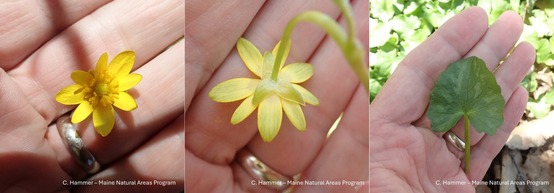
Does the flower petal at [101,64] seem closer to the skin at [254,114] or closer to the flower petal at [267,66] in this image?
the skin at [254,114]

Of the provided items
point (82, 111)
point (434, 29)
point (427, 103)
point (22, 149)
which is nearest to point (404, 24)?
point (434, 29)

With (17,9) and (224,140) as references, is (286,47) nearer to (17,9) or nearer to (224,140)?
(224,140)

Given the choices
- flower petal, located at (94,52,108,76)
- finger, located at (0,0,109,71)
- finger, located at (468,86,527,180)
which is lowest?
finger, located at (468,86,527,180)

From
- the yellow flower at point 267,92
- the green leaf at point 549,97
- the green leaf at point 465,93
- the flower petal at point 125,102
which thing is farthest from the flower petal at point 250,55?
the green leaf at point 549,97

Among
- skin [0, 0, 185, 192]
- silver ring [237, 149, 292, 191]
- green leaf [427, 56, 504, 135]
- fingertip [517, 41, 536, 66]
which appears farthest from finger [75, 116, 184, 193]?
fingertip [517, 41, 536, 66]

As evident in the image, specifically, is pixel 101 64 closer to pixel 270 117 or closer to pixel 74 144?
pixel 74 144

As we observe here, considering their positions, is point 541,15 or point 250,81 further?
point 541,15

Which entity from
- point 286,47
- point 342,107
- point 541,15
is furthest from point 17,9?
point 541,15

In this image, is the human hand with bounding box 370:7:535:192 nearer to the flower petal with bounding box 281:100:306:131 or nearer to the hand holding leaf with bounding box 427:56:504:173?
the hand holding leaf with bounding box 427:56:504:173
